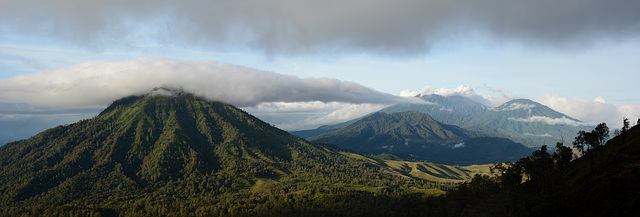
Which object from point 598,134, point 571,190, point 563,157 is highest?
point 598,134

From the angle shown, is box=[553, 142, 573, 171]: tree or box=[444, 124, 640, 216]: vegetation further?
box=[553, 142, 573, 171]: tree

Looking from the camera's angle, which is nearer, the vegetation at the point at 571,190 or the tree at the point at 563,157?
the vegetation at the point at 571,190

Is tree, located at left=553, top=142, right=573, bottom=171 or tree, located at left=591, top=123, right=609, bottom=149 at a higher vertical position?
tree, located at left=591, top=123, right=609, bottom=149

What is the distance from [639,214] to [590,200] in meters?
21.8

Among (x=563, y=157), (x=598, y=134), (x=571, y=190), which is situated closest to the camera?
(x=571, y=190)

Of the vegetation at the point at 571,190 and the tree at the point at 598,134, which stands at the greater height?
the tree at the point at 598,134

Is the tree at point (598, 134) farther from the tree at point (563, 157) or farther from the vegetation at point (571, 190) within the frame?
the tree at point (563, 157)

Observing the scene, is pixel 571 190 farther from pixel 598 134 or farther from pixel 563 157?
pixel 598 134

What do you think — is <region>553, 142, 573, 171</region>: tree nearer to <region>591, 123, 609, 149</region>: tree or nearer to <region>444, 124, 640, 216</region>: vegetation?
<region>444, 124, 640, 216</region>: vegetation

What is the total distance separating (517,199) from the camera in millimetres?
129125

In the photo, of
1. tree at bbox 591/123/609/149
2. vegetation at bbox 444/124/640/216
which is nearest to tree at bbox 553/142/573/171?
vegetation at bbox 444/124/640/216

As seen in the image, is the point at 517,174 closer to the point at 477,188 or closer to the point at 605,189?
the point at 477,188

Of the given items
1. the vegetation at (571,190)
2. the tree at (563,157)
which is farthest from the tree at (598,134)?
the tree at (563,157)

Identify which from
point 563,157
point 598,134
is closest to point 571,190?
point 563,157
